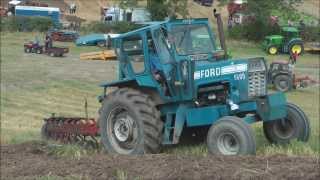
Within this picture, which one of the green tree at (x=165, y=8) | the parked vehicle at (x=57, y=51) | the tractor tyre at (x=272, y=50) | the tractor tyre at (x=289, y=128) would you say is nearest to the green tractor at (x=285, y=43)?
the tractor tyre at (x=272, y=50)

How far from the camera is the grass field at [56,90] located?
45.8ft

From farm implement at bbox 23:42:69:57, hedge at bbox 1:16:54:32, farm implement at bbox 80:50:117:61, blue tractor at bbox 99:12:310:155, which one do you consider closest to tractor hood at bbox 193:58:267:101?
blue tractor at bbox 99:12:310:155

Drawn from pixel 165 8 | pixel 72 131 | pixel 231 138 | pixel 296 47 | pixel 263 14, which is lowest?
pixel 72 131

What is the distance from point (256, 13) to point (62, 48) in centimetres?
1486

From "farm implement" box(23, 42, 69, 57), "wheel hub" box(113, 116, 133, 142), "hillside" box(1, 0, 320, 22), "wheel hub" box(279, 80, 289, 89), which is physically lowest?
"wheel hub" box(279, 80, 289, 89)

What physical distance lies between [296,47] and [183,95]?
23.2 metres

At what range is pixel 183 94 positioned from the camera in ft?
37.9

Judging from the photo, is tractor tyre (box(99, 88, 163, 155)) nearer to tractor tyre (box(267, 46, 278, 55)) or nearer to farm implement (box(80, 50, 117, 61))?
farm implement (box(80, 50, 117, 61))

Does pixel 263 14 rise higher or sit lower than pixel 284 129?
higher

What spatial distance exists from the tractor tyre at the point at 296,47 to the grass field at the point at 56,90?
0.37m

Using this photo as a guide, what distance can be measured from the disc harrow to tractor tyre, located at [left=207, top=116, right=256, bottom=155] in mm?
2850

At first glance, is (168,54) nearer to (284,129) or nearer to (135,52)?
(135,52)

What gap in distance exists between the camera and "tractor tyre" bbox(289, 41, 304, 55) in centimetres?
3360

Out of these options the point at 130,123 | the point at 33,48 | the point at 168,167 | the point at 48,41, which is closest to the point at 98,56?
the point at 48,41
